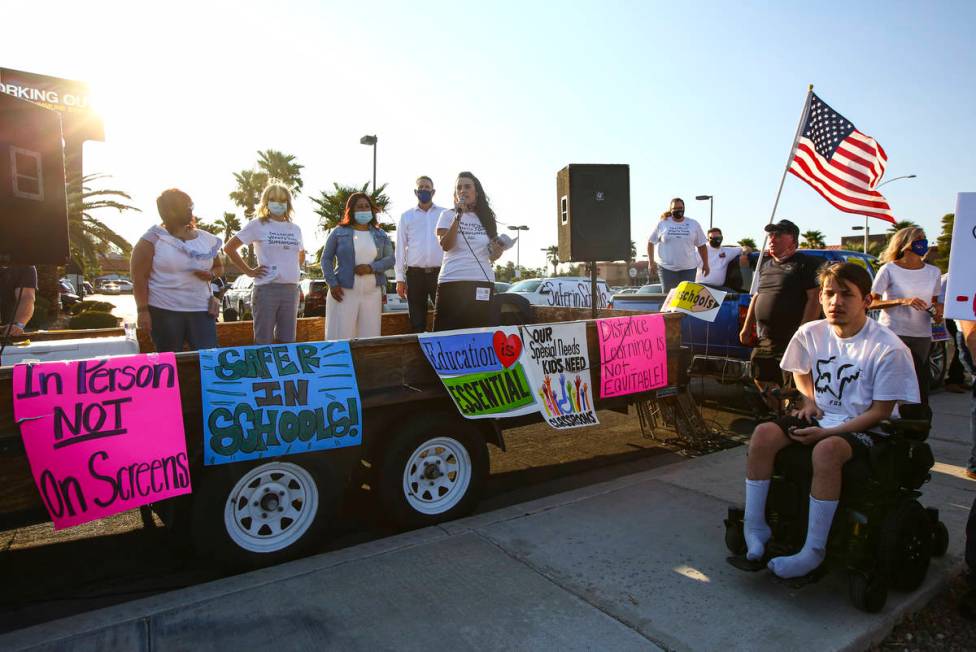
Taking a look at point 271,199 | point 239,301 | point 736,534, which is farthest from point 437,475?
point 239,301

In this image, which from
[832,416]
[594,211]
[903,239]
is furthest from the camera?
[594,211]

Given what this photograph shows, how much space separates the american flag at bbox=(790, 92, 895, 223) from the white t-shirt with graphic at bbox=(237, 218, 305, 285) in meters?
5.35

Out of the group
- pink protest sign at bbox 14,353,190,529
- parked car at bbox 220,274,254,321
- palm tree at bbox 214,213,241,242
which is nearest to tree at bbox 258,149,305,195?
palm tree at bbox 214,213,241,242

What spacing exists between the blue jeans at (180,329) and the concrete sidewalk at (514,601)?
1925 mm


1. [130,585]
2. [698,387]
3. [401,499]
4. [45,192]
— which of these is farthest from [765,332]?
[45,192]

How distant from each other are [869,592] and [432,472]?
2.22m

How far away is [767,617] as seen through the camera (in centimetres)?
265

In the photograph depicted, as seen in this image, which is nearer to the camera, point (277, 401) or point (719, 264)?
point (277, 401)

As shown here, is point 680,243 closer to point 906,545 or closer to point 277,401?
point 906,545

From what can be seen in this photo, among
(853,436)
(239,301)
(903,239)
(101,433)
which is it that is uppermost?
(903,239)

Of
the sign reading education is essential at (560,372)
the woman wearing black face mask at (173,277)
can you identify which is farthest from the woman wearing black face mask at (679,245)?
the woman wearing black face mask at (173,277)

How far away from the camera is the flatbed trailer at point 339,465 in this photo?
265 centimetres

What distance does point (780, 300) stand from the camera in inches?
203

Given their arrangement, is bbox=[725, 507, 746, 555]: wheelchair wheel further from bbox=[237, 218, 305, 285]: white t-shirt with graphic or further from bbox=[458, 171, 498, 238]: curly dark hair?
bbox=[237, 218, 305, 285]: white t-shirt with graphic
